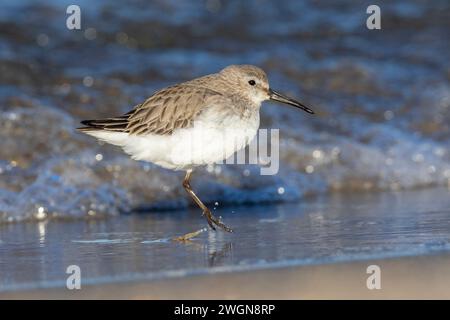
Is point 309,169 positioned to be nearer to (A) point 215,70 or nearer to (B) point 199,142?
(A) point 215,70

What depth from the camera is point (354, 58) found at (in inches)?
438

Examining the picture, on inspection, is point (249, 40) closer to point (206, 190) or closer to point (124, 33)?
point (124, 33)

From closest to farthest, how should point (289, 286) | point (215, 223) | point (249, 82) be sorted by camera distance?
point (289, 286), point (215, 223), point (249, 82)

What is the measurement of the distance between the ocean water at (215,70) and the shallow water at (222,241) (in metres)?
0.43

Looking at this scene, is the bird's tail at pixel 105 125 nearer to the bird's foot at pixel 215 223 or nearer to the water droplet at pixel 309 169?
the bird's foot at pixel 215 223

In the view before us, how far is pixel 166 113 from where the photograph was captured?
20.3 ft

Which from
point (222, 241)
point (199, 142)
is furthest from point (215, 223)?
point (199, 142)

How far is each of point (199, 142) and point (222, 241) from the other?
66 centimetres

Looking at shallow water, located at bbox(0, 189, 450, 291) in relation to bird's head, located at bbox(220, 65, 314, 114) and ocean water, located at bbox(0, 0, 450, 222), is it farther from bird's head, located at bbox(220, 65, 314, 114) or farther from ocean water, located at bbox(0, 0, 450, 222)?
bird's head, located at bbox(220, 65, 314, 114)

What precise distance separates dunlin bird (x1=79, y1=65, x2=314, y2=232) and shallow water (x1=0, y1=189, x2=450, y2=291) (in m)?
0.51

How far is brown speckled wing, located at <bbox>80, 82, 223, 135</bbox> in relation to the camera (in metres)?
6.10

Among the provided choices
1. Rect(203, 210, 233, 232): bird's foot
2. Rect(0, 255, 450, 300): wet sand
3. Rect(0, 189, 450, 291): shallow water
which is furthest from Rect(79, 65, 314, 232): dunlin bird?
Rect(0, 255, 450, 300): wet sand

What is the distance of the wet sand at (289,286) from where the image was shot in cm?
456
